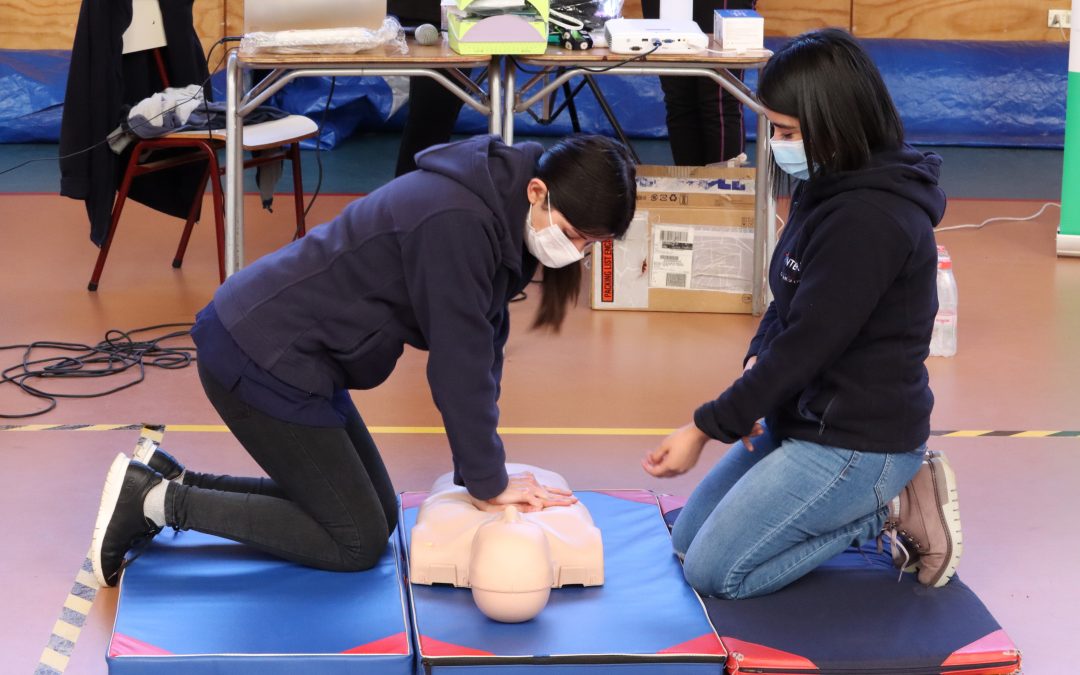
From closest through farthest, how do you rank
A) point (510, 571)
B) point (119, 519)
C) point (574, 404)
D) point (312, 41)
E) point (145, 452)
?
point (510, 571), point (119, 519), point (145, 452), point (574, 404), point (312, 41)

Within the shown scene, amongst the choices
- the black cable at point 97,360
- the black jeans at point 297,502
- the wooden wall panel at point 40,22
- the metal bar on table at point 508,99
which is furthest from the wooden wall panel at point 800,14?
the black jeans at point 297,502

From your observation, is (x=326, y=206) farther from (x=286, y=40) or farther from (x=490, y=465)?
(x=490, y=465)

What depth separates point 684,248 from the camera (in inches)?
160

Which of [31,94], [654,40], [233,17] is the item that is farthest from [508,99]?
[31,94]

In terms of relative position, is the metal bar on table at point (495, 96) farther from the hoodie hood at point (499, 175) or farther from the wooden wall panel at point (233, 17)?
the wooden wall panel at point (233, 17)

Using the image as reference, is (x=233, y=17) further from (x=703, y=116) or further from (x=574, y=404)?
(x=574, y=404)

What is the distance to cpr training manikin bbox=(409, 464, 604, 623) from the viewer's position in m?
2.02

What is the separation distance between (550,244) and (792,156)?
1.39 ft

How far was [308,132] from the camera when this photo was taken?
4316mm

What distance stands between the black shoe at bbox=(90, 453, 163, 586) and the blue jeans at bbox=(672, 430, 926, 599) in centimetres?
95

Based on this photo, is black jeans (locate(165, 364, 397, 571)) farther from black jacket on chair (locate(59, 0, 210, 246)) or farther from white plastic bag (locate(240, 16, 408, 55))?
black jacket on chair (locate(59, 0, 210, 246))

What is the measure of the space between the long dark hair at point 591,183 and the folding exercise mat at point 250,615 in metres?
0.69

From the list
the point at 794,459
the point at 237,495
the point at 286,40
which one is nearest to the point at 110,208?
the point at 286,40

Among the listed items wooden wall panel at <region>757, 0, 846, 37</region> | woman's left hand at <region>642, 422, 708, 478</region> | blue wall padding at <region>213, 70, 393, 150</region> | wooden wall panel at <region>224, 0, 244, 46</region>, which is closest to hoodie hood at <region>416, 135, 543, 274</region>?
woman's left hand at <region>642, 422, 708, 478</region>
